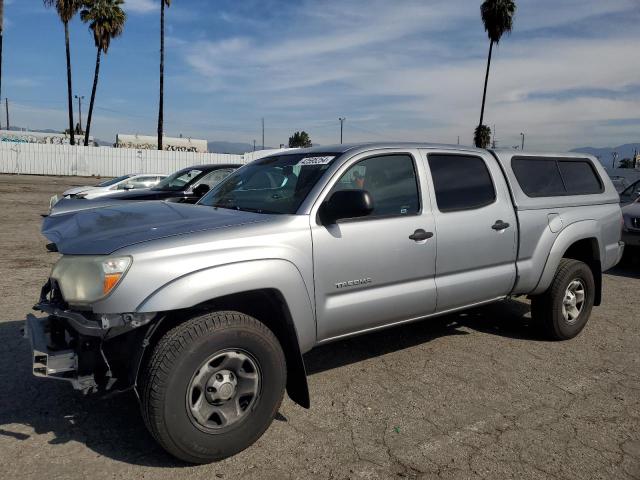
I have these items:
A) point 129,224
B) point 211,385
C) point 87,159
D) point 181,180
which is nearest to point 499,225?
point 211,385

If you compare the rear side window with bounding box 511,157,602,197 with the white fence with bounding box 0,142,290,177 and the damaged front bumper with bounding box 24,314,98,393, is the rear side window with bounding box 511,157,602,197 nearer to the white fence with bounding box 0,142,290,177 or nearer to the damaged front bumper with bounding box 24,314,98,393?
the damaged front bumper with bounding box 24,314,98,393

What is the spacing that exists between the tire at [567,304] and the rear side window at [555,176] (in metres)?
0.71

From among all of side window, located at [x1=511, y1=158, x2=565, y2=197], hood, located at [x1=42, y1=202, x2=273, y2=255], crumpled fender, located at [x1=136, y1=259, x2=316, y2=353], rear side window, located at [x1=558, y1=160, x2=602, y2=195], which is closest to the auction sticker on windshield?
hood, located at [x1=42, y1=202, x2=273, y2=255]

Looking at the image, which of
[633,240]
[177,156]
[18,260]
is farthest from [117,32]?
[633,240]

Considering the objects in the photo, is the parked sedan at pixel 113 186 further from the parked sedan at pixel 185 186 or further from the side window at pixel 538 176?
the side window at pixel 538 176

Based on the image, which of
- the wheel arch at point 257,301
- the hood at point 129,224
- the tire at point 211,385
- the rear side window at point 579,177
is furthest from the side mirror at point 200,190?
the tire at point 211,385

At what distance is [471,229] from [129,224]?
2525 mm

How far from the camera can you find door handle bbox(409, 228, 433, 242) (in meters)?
3.79

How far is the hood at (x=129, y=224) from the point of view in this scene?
2.88 m

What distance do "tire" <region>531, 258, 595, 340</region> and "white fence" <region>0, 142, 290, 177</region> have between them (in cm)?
3045

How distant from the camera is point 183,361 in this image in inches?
107

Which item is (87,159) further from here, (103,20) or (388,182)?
(388,182)

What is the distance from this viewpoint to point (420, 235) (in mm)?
3824

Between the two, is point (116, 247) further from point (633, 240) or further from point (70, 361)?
point (633, 240)
